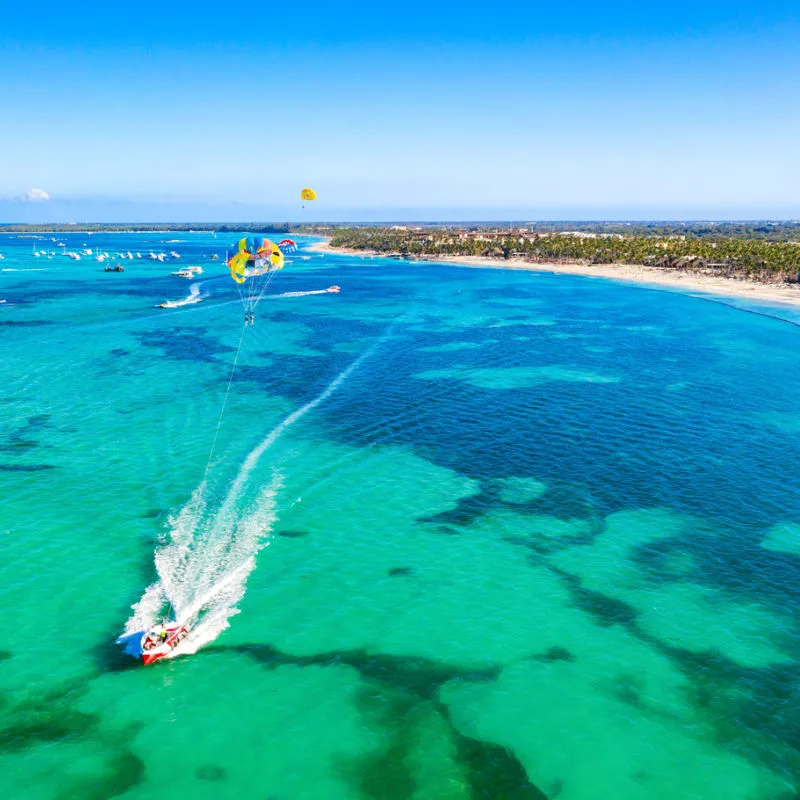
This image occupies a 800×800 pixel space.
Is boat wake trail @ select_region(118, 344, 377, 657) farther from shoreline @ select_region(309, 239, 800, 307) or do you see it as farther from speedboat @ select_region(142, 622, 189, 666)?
shoreline @ select_region(309, 239, 800, 307)

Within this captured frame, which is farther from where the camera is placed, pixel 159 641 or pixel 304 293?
pixel 304 293

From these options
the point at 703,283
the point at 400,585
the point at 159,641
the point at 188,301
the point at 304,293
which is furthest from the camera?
the point at 703,283

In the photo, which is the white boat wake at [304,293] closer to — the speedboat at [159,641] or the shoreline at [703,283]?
the shoreline at [703,283]

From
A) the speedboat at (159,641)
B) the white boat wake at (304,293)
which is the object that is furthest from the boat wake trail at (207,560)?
the white boat wake at (304,293)

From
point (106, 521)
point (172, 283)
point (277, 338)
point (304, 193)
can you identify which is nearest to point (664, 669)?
point (106, 521)

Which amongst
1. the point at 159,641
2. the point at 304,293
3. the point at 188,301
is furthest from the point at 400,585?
the point at 304,293

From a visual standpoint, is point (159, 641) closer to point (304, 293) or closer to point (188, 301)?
point (188, 301)

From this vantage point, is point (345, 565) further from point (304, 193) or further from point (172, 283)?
point (172, 283)

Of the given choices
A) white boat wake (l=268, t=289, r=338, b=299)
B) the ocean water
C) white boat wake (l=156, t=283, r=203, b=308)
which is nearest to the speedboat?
the ocean water
